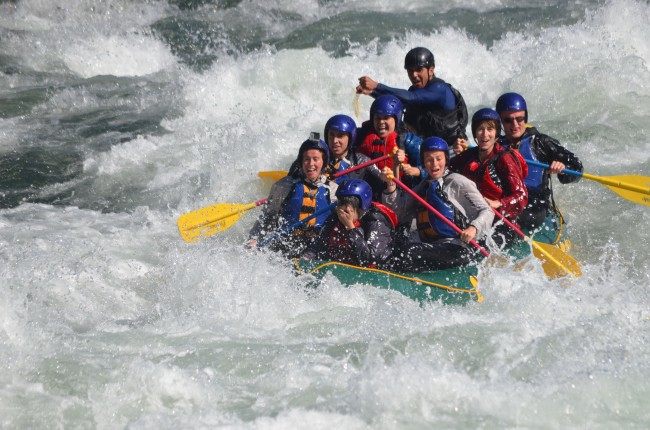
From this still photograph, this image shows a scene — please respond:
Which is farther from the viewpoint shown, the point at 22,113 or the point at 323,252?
the point at 22,113

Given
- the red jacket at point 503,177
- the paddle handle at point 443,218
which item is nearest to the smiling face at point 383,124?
the red jacket at point 503,177

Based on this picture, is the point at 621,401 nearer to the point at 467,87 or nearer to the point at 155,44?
the point at 467,87

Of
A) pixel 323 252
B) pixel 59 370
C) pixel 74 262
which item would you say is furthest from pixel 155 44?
pixel 59 370

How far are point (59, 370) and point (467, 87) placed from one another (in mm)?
6869

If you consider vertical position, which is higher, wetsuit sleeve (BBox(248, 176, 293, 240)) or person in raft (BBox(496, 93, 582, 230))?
person in raft (BBox(496, 93, 582, 230))

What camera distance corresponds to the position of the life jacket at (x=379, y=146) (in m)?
6.08

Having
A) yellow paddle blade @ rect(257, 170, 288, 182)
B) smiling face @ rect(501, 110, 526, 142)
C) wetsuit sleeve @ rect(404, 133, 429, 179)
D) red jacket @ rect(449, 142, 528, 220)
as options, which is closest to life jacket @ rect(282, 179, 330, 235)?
wetsuit sleeve @ rect(404, 133, 429, 179)

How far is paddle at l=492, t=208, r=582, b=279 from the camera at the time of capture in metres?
5.41

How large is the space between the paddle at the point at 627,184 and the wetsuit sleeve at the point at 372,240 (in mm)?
1253

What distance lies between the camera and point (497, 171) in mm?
5703

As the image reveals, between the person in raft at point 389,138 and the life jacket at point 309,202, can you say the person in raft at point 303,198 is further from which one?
the person in raft at point 389,138

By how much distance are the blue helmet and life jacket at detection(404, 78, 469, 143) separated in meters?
1.24

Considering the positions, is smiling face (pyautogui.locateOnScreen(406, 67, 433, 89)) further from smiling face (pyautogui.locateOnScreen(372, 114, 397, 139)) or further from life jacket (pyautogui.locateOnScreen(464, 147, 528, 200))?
life jacket (pyautogui.locateOnScreen(464, 147, 528, 200))

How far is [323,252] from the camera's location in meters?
5.57
